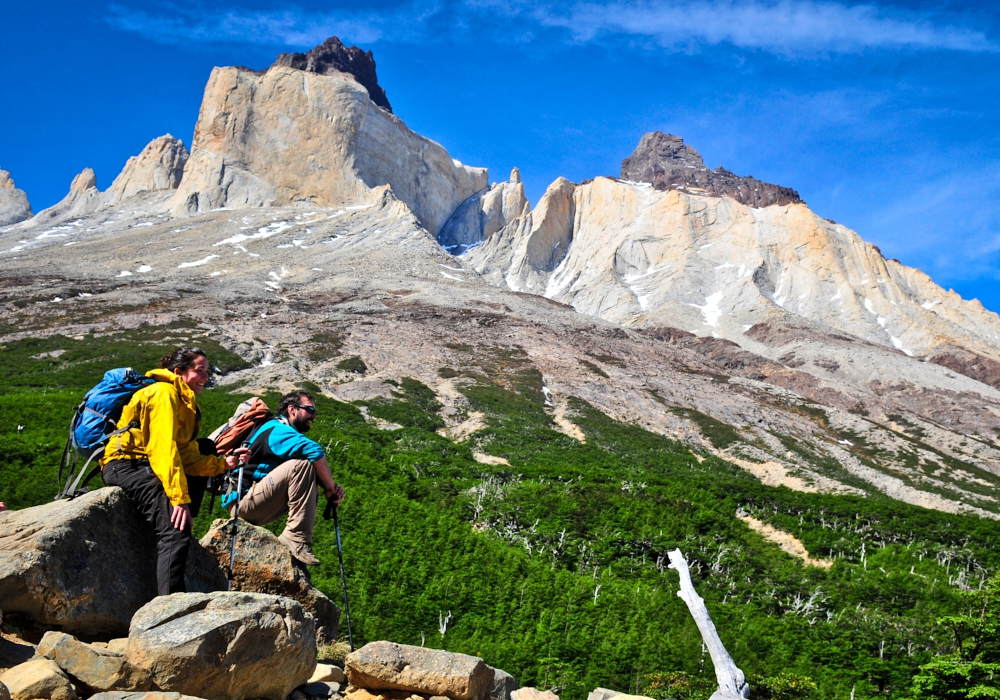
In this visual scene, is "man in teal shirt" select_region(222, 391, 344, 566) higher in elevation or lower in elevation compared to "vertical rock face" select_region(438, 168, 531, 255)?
lower

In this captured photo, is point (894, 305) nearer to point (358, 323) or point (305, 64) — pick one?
point (358, 323)

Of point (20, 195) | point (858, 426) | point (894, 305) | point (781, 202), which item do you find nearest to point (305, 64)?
point (20, 195)

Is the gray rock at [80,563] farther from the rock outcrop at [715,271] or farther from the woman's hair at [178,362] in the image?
the rock outcrop at [715,271]

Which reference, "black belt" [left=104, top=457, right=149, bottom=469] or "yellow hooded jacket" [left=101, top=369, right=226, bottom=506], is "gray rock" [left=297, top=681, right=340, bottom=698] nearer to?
"yellow hooded jacket" [left=101, top=369, right=226, bottom=506]

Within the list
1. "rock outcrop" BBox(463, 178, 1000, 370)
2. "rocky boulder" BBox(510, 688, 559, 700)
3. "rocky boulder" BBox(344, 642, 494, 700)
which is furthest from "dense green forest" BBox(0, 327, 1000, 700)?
"rock outcrop" BBox(463, 178, 1000, 370)

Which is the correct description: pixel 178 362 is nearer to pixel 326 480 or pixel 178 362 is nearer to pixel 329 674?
pixel 326 480

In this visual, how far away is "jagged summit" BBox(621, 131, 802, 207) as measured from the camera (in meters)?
149

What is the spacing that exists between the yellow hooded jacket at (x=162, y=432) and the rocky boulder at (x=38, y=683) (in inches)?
58.4

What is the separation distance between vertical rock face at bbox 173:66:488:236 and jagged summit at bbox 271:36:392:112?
30.6 ft

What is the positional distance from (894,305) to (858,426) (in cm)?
7150

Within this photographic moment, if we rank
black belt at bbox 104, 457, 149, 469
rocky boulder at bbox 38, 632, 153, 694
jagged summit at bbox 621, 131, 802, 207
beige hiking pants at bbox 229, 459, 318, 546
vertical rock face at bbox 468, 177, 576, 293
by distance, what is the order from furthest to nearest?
jagged summit at bbox 621, 131, 802, 207 → vertical rock face at bbox 468, 177, 576, 293 → beige hiking pants at bbox 229, 459, 318, 546 → black belt at bbox 104, 457, 149, 469 → rocky boulder at bbox 38, 632, 153, 694

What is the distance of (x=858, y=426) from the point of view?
51750 mm

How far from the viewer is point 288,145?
12169 cm

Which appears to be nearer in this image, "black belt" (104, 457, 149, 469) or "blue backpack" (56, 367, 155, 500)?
"black belt" (104, 457, 149, 469)
